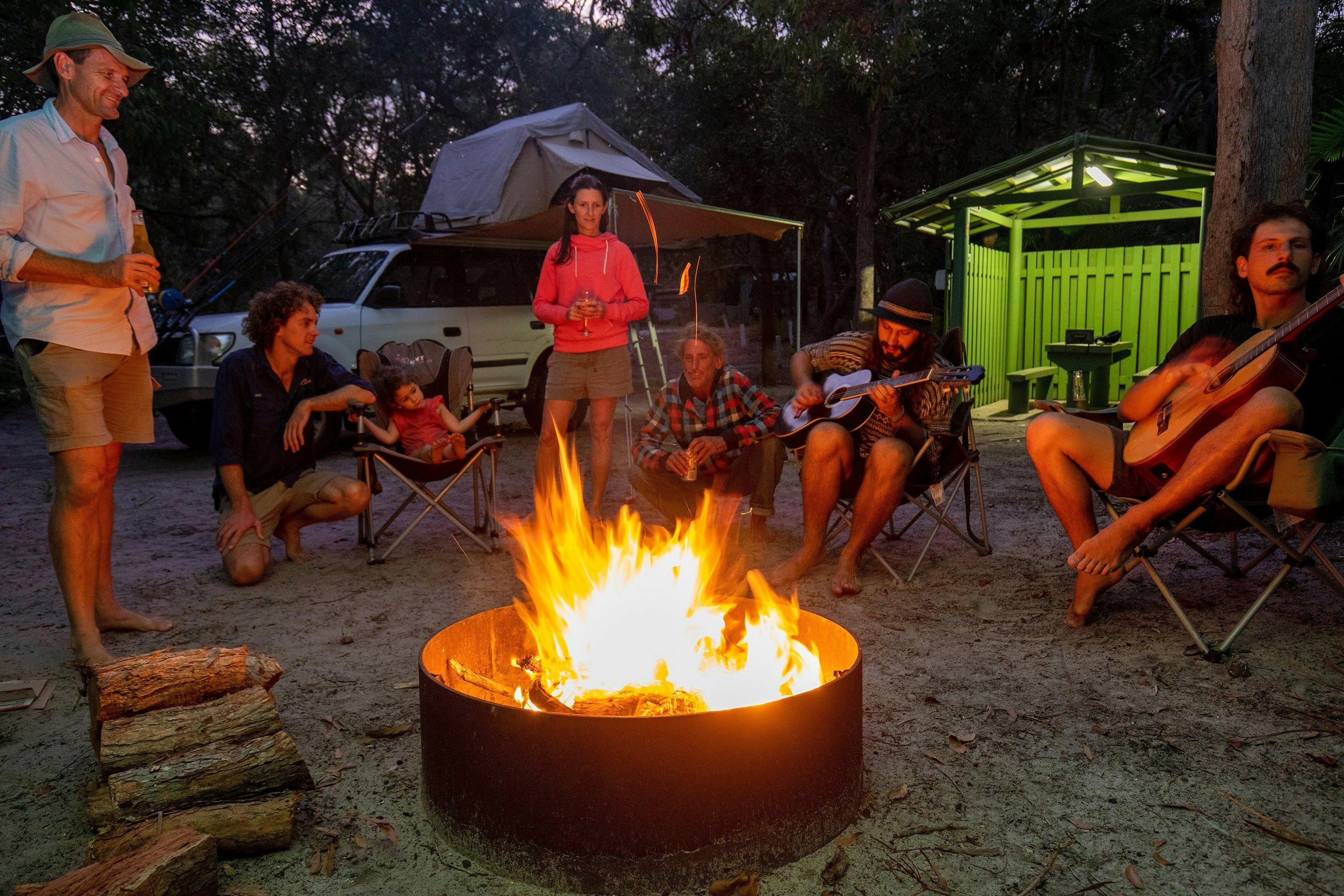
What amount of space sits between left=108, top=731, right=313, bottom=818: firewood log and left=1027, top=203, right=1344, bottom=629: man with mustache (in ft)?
8.09

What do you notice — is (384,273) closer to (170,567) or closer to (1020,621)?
(170,567)

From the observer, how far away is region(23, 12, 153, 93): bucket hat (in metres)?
2.81

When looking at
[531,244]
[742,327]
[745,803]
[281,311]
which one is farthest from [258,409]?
[742,327]

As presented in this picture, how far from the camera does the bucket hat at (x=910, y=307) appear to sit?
3.87 metres

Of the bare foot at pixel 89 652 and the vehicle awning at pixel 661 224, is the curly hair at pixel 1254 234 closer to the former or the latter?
the bare foot at pixel 89 652

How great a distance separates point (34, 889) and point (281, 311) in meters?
2.86

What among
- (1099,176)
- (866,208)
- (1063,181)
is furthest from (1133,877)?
(866,208)

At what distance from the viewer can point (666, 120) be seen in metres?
18.4

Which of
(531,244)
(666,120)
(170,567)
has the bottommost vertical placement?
(170,567)

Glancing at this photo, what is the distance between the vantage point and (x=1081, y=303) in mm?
10828

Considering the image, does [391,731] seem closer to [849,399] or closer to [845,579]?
[845,579]

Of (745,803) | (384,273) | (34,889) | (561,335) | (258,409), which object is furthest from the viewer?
(384,273)

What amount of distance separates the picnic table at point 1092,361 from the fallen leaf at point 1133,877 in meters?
8.59

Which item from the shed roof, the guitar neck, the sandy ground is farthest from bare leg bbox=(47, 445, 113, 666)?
the shed roof
